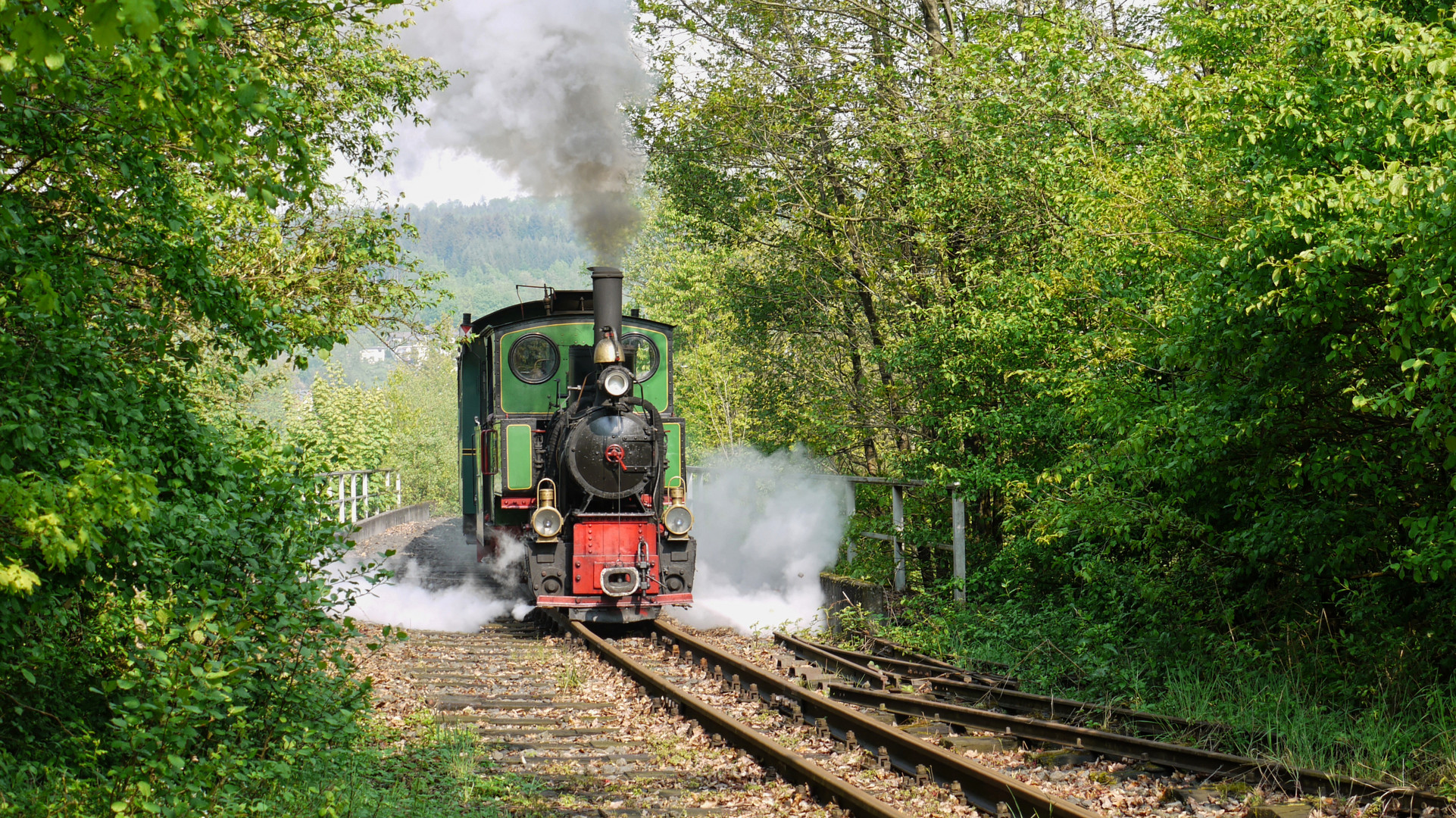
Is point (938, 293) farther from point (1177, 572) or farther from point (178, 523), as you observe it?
point (178, 523)

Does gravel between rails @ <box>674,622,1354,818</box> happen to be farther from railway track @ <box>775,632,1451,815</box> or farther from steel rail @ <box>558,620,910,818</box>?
steel rail @ <box>558,620,910,818</box>

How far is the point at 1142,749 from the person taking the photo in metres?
5.86

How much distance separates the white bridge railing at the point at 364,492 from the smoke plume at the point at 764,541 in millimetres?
5087

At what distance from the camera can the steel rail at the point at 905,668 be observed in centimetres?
823

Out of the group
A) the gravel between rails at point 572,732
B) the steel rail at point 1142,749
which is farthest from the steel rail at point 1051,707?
the gravel between rails at point 572,732

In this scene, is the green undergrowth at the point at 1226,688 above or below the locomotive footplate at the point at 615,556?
below

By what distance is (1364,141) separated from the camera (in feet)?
18.9

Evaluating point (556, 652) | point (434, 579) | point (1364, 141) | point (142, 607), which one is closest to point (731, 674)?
point (556, 652)

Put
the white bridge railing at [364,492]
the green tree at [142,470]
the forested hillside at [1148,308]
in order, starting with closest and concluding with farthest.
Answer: the green tree at [142,470] → the forested hillside at [1148,308] → the white bridge railing at [364,492]

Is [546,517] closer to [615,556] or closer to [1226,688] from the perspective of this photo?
[615,556]

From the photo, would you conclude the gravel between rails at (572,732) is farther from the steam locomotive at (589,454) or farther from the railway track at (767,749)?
the steam locomotive at (589,454)

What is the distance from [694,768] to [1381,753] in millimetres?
3457

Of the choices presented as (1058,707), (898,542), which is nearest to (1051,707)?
(1058,707)

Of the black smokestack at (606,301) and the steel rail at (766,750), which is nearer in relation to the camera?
the steel rail at (766,750)
